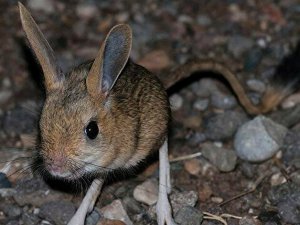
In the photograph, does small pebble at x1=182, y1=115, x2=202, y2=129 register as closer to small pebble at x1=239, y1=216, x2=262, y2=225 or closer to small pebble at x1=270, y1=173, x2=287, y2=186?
small pebble at x1=270, y1=173, x2=287, y2=186

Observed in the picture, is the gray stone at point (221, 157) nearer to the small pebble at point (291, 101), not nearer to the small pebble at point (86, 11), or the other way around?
the small pebble at point (291, 101)

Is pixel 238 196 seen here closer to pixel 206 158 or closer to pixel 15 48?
pixel 206 158

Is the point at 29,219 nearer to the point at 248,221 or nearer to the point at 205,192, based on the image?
the point at 205,192

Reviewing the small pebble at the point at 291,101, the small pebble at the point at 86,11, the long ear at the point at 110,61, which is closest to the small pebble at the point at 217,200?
the small pebble at the point at 291,101

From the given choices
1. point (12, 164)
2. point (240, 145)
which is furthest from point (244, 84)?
point (12, 164)

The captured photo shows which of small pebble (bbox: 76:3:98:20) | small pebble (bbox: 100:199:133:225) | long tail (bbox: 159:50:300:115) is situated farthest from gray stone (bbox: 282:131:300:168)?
small pebble (bbox: 76:3:98:20)

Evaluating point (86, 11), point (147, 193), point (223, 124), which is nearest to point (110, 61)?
point (147, 193)
